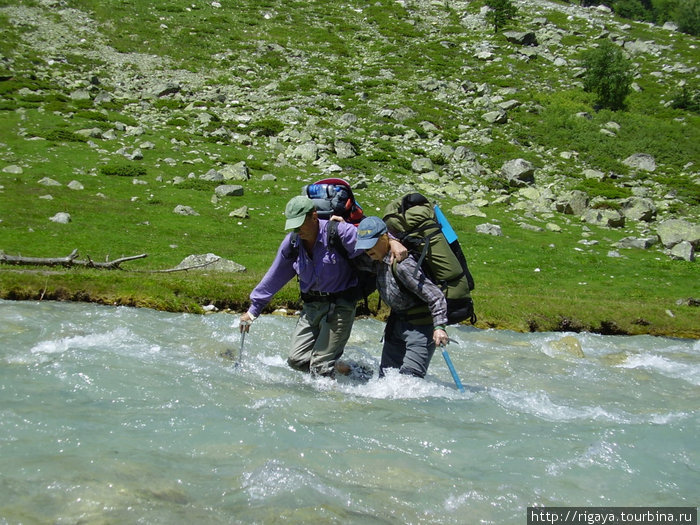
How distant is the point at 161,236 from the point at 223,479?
2066 centimetres

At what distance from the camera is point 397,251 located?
7.52 metres

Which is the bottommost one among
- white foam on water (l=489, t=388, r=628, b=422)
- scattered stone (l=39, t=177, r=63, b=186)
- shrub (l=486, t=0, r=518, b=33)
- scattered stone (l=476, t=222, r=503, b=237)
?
scattered stone (l=476, t=222, r=503, b=237)

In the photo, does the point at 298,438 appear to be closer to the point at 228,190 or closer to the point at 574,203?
the point at 228,190

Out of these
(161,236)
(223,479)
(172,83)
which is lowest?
(161,236)

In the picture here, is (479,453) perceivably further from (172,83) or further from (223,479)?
(172,83)

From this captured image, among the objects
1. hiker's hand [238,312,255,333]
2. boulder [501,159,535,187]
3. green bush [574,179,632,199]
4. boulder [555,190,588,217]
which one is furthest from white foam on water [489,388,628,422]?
boulder [501,159,535,187]

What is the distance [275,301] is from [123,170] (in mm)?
20166

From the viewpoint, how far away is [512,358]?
12.9m

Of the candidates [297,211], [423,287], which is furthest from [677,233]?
[297,211]

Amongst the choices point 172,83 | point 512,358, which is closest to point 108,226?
point 512,358

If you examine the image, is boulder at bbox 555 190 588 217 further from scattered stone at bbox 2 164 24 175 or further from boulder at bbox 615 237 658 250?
scattered stone at bbox 2 164 24 175

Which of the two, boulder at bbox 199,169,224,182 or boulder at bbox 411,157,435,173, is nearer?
boulder at bbox 199,169,224,182

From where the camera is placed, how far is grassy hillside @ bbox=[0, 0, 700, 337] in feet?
68.2

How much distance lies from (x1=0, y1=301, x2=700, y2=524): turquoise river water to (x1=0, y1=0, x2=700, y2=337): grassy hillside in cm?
578
